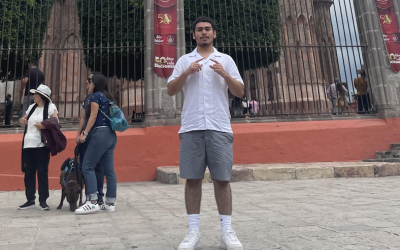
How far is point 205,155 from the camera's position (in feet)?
7.57

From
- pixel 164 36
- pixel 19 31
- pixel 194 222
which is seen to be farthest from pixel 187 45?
pixel 194 222

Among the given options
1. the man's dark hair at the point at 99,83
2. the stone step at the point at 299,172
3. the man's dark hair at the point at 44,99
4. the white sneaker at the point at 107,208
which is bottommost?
the white sneaker at the point at 107,208

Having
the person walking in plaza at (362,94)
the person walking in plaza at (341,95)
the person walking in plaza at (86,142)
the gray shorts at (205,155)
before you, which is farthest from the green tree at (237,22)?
the gray shorts at (205,155)

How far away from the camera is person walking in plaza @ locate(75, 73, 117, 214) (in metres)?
3.69

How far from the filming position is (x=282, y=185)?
18.1 feet

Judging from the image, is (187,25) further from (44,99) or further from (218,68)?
(218,68)

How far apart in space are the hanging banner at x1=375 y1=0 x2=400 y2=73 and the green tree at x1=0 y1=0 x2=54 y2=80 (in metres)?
8.28

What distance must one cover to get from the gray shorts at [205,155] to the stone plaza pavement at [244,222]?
525 millimetres

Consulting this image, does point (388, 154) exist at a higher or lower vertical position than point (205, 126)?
lower

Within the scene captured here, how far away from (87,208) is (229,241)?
2.17 metres

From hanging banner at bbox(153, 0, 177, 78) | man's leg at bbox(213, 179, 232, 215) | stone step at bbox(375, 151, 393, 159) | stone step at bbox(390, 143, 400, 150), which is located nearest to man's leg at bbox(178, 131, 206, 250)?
man's leg at bbox(213, 179, 232, 215)

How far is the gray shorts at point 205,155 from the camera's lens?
225cm

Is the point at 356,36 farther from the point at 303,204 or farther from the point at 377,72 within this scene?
the point at 303,204

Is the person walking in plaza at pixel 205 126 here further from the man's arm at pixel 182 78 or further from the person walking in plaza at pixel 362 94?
the person walking in plaza at pixel 362 94
